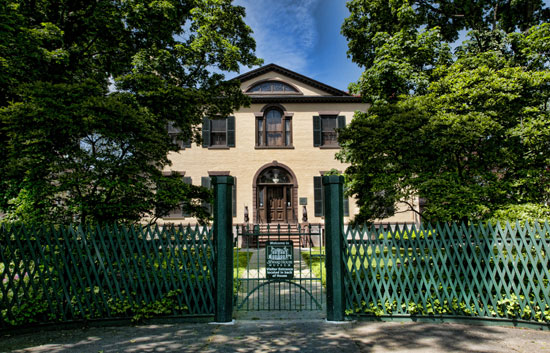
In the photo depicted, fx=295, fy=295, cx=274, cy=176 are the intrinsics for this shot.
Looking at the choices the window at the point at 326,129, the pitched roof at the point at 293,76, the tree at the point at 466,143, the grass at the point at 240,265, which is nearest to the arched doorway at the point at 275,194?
the window at the point at 326,129

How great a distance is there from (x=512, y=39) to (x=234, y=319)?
1221cm

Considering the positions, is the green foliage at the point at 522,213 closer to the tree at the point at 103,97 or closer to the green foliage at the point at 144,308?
the green foliage at the point at 144,308

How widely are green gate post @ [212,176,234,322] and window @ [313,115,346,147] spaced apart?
43.8ft

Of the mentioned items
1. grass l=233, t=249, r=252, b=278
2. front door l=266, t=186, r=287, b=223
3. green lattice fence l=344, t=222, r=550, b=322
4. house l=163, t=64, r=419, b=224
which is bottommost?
grass l=233, t=249, r=252, b=278

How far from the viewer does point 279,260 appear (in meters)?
5.60

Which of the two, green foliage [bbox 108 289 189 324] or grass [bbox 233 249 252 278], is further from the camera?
grass [bbox 233 249 252 278]

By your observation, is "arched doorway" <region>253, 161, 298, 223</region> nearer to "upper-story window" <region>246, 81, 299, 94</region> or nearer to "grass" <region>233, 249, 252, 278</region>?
"upper-story window" <region>246, 81, 299, 94</region>

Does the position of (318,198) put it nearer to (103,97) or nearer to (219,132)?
(219,132)

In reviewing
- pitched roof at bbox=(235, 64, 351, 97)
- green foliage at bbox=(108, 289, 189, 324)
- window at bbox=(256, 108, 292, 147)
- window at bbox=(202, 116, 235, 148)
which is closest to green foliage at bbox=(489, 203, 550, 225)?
green foliage at bbox=(108, 289, 189, 324)

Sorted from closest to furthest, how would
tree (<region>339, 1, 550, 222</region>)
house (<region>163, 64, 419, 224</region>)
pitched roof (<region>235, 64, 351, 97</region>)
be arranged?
tree (<region>339, 1, 550, 222</region>), house (<region>163, 64, 419, 224</region>), pitched roof (<region>235, 64, 351, 97</region>)

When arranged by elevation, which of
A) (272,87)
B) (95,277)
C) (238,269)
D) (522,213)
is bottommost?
(238,269)

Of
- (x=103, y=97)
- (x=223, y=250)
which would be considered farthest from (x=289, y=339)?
(x=103, y=97)

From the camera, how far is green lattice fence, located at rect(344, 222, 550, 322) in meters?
4.66

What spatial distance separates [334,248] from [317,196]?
41.0 ft
